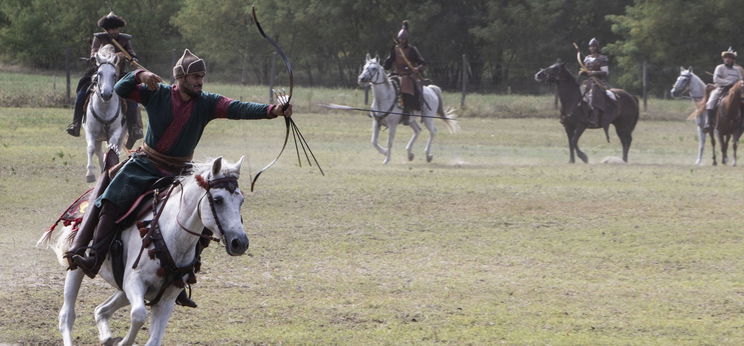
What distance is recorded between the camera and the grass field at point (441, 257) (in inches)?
361

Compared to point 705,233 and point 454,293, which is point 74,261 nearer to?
point 454,293

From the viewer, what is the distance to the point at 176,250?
23.2 feet

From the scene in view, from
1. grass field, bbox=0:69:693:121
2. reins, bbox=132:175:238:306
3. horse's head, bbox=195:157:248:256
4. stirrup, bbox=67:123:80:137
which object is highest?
horse's head, bbox=195:157:248:256

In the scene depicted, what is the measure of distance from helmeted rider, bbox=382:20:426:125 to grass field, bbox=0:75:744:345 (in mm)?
1551

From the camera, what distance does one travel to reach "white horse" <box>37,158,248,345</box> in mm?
6641

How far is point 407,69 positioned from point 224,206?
1758 cm

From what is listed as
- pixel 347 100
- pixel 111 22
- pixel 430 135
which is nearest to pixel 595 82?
pixel 430 135

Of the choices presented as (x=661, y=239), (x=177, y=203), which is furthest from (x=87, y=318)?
(x=661, y=239)

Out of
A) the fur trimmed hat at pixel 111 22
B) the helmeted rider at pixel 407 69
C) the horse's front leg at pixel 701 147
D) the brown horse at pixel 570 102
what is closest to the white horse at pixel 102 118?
the fur trimmed hat at pixel 111 22

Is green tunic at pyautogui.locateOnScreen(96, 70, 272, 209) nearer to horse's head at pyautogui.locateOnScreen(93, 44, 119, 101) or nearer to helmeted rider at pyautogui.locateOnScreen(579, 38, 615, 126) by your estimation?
horse's head at pyautogui.locateOnScreen(93, 44, 119, 101)

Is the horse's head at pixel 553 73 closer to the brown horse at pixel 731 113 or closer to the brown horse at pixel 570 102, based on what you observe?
the brown horse at pixel 570 102

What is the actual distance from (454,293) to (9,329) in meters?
4.00

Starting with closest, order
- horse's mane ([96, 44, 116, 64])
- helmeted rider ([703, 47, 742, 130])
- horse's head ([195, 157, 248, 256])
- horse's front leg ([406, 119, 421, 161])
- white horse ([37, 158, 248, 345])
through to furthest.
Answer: horse's head ([195, 157, 248, 256]), white horse ([37, 158, 248, 345]), horse's mane ([96, 44, 116, 64]), horse's front leg ([406, 119, 421, 161]), helmeted rider ([703, 47, 742, 130])

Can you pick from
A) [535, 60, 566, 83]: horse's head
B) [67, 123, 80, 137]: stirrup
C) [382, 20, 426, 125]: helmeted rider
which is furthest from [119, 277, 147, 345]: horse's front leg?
[535, 60, 566, 83]: horse's head
